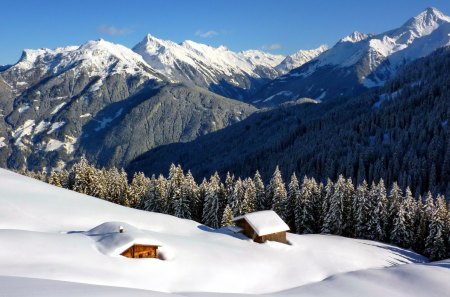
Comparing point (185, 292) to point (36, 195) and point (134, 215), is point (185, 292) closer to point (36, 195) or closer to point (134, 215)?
point (134, 215)

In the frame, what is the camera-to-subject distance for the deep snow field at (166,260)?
110 ft

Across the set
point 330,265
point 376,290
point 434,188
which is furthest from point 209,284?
point 434,188

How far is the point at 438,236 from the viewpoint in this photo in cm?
6975

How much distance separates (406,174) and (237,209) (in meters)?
88.3

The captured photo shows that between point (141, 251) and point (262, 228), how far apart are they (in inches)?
850

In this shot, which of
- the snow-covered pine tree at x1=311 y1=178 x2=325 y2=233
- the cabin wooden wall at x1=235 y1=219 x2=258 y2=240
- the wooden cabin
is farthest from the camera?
the snow-covered pine tree at x1=311 y1=178 x2=325 y2=233

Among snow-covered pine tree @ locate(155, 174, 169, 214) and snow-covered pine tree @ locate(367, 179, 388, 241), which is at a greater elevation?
snow-covered pine tree @ locate(155, 174, 169, 214)

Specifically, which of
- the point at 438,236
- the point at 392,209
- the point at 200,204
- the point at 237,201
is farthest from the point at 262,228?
the point at 200,204

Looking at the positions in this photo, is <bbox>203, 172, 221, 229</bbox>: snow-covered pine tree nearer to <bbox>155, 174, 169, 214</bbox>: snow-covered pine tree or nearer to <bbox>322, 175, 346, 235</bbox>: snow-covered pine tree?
<bbox>155, 174, 169, 214</bbox>: snow-covered pine tree

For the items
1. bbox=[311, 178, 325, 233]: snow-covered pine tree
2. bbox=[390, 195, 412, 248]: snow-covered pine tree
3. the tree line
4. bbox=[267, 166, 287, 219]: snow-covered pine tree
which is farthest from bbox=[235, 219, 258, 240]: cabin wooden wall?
bbox=[390, 195, 412, 248]: snow-covered pine tree

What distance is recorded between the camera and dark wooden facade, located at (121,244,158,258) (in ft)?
136

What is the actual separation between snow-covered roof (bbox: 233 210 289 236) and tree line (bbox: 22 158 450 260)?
15500mm

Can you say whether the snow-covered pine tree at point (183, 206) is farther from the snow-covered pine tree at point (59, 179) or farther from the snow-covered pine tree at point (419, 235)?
the snow-covered pine tree at point (419, 235)

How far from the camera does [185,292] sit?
3691cm
